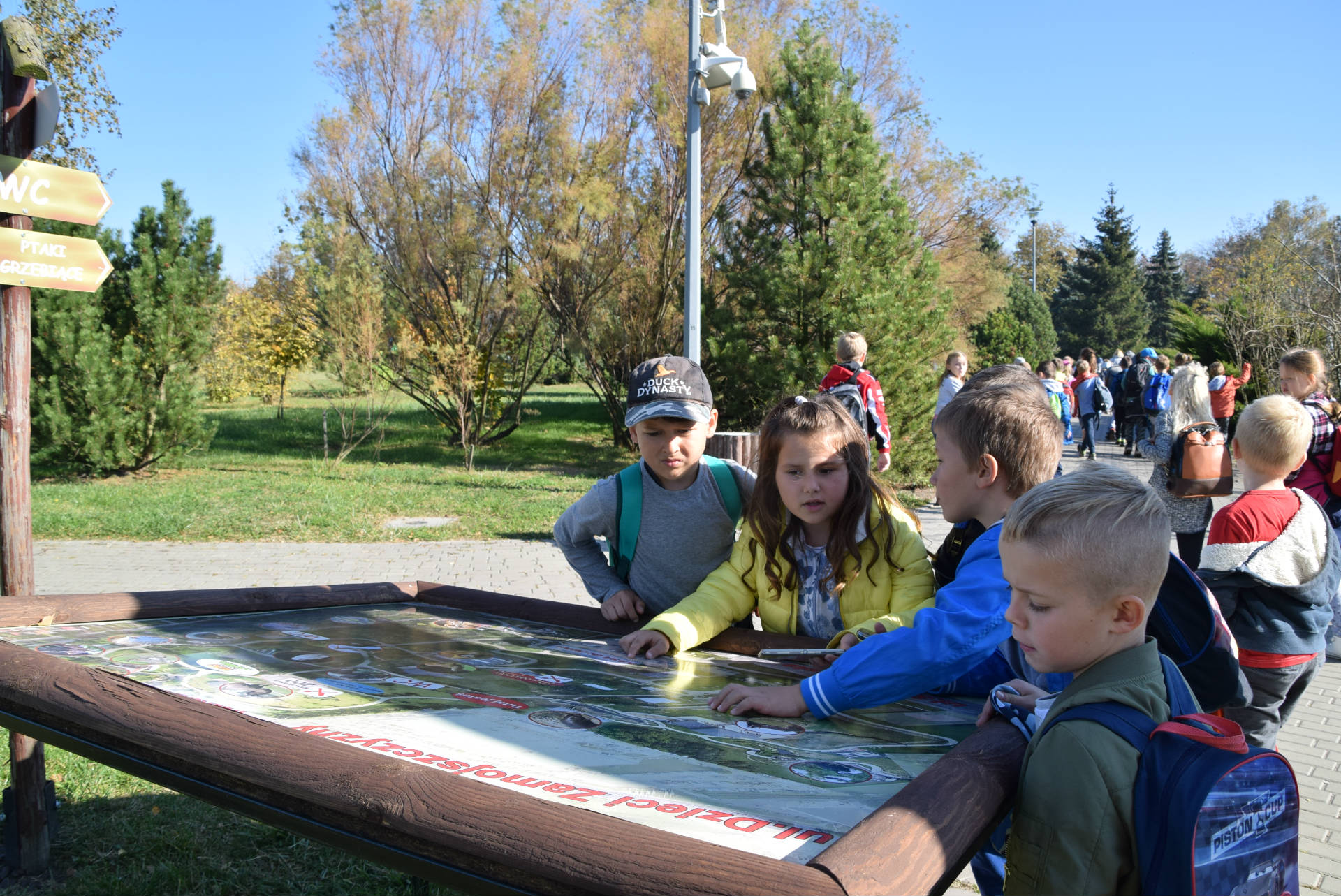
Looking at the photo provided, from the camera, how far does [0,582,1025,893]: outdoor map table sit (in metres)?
1.16

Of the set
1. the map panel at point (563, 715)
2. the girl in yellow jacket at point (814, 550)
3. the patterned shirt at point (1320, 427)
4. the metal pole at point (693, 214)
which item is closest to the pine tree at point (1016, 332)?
the metal pole at point (693, 214)

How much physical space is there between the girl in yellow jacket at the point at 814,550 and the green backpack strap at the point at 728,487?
29 cm

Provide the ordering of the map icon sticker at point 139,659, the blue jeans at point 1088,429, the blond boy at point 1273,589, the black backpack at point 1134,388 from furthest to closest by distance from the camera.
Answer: the black backpack at point 1134,388
the blue jeans at point 1088,429
the blond boy at point 1273,589
the map icon sticker at point 139,659

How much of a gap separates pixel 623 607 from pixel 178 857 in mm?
1984

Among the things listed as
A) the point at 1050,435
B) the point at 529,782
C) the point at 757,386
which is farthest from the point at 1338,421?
the point at 757,386

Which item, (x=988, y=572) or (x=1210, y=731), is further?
(x=988, y=572)

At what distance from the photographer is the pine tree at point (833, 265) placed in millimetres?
13234

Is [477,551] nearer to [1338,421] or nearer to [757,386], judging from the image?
[757,386]

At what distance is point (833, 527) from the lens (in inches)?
93.4

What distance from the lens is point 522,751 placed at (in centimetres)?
158

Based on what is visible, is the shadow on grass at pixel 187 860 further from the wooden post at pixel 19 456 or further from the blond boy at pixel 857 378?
the blond boy at pixel 857 378

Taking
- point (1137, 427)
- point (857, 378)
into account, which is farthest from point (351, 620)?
point (1137, 427)

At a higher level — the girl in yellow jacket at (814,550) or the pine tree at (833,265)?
the pine tree at (833,265)

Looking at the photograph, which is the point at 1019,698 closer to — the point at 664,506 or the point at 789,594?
the point at 789,594
